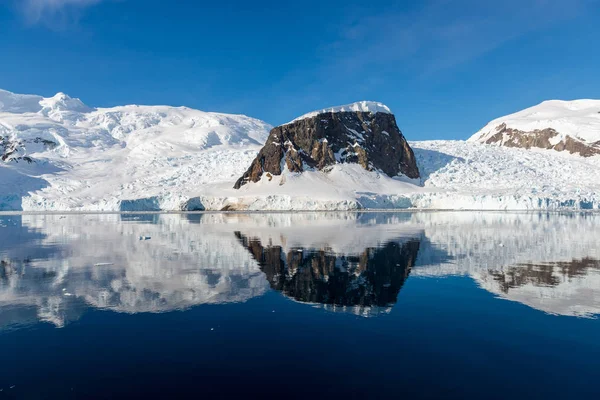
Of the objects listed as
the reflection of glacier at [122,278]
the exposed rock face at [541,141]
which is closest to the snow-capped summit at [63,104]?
the exposed rock face at [541,141]

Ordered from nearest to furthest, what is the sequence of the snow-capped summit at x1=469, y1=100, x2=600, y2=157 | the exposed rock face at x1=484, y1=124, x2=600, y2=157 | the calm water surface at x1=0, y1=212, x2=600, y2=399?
1. the calm water surface at x1=0, y1=212, x2=600, y2=399
2. the exposed rock face at x1=484, y1=124, x2=600, y2=157
3. the snow-capped summit at x1=469, y1=100, x2=600, y2=157

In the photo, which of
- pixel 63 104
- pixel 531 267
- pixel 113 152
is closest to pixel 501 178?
pixel 531 267

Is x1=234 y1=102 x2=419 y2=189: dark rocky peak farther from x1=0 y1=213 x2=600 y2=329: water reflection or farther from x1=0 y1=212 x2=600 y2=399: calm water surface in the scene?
x1=0 y1=212 x2=600 y2=399: calm water surface

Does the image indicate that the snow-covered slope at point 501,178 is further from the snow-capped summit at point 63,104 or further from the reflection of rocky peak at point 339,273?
the snow-capped summit at point 63,104

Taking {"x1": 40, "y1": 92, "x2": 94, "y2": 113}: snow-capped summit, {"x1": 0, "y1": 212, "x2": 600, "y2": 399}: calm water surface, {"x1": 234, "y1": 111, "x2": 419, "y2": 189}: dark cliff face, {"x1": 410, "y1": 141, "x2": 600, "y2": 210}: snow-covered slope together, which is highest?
{"x1": 40, "y1": 92, "x2": 94, "y2": 113}: snow-capped summit

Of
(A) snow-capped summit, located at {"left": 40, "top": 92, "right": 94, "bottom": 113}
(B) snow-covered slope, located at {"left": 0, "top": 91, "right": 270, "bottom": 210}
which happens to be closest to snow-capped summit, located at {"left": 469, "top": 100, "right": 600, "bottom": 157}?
(B) snow-covered slope, located at {"left": 0, "top": 91, "right": 270, "bottom": 210}

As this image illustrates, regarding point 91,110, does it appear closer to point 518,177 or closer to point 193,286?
point 518,177
